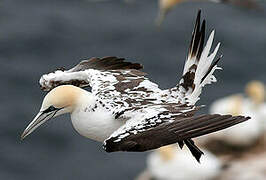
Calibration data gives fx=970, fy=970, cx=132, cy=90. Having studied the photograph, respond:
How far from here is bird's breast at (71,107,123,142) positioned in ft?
27.5

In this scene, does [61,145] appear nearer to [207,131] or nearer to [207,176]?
[207,176]

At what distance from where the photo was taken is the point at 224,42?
2672 centimetres

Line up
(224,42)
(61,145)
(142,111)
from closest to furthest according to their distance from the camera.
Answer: (142,111) < (61,145) < (224,42)

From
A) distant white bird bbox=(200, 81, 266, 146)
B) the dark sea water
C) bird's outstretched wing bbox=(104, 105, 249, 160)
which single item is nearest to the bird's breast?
bird's outstretched wing bbox=(104, 105, 249, 160)

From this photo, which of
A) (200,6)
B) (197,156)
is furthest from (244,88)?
(197,156)

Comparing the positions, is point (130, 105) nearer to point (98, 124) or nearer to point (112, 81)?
point (98, 124)

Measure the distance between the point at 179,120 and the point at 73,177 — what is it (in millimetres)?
14674

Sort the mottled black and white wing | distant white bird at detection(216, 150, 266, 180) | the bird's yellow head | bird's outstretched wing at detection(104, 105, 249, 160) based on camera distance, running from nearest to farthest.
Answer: bird's outstretched wing at detection(104, 105, 249, 160) < the bird's yellow head < the mottled black and white wing < distant white bird at detection(216, 150, 266, 180)

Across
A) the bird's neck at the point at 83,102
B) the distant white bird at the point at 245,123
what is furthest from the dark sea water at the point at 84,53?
the bird's neck at the point at 83,102

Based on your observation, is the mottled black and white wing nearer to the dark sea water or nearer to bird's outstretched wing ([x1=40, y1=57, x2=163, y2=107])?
bird's outstretched wing ([x1=40, y1=57, x2=163, y2=107])

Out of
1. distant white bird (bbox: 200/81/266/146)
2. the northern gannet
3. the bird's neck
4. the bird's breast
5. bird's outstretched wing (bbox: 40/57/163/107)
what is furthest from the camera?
distant white bird (bbox: 200/81/266/146)

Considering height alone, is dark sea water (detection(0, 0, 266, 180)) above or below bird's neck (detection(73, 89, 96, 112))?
above

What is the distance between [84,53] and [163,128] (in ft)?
59.5

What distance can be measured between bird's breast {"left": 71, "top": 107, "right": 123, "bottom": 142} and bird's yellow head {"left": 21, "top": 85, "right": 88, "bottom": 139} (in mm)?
177
